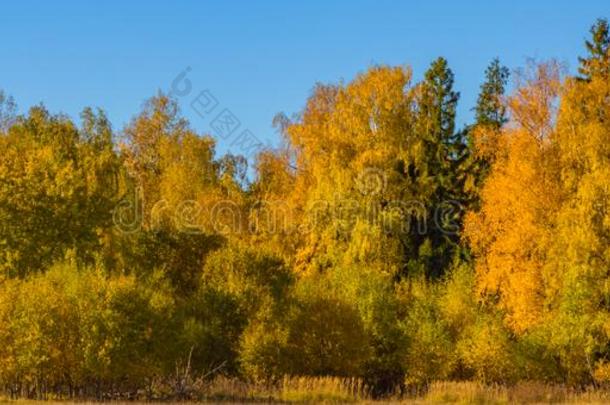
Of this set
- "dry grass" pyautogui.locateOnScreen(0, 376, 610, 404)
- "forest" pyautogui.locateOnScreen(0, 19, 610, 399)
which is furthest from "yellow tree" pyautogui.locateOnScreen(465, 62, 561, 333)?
"dry grass" pyautogui.locateOnScreen(0, 376, 610, 404)

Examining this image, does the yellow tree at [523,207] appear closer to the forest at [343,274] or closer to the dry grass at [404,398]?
the forest at [343,274]

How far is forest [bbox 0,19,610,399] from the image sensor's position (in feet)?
119

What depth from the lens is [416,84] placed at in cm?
5812

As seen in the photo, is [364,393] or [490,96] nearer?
[364,393]

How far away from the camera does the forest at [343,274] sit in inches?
1423

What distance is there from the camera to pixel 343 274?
152ft

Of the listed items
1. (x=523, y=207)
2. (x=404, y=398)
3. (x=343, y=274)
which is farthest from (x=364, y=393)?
(x=523, y=207)

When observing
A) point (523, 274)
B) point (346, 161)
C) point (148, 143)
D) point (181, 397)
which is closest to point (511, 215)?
point (523, 274)

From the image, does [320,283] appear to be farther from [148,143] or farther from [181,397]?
[148,143]

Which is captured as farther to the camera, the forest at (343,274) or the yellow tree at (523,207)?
the yellow tree at (523,207)

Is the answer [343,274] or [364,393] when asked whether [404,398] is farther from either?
[343,274]

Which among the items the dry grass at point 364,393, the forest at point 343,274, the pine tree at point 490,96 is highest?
the pine tree at point 490,96

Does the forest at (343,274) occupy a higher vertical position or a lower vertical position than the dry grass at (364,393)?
higher

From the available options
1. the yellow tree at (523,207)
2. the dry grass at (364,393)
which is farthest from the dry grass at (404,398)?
the yellow tree at (523,207)
